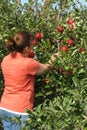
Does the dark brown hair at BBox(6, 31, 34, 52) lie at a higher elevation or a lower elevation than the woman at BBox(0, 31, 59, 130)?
higher

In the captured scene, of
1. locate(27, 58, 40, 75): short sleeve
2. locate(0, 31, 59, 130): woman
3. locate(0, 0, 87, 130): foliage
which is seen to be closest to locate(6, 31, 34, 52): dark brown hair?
locate(0, 31, 59, 130): woman

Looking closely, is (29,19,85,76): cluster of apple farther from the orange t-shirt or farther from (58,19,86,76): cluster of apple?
the orange t-shirt

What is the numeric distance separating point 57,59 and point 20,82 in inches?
16.3

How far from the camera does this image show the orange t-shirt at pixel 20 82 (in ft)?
13.6

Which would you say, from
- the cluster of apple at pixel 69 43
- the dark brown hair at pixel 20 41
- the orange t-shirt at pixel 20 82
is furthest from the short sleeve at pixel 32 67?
the cluster of apple at pixel 69 43

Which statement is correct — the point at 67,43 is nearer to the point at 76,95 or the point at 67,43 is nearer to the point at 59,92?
the point at 59,92

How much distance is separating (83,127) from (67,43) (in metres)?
1.31

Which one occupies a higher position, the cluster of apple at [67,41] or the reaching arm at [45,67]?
the cluster of apple at [67,41]

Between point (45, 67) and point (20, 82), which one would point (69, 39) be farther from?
point (20, 82)

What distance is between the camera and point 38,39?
4781 mm

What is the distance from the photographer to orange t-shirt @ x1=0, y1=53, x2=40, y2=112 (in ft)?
13.6

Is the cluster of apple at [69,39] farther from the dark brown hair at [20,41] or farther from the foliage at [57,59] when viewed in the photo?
the dark brown hair at [20,41]

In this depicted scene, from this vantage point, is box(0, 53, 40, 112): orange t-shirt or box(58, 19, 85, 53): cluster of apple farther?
box(58, 19, 85, 53): cluster of apple

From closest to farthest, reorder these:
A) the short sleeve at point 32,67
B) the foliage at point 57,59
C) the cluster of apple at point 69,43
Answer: the foliage at point 57,59
the short sleeve at point 32,67
the cluster of apple at point 69,43
